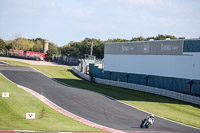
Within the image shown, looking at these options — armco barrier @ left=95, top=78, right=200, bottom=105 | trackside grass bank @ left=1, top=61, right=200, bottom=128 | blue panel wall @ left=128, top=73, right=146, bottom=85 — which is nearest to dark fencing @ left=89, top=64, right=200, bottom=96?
blue panel wall @ left=128, top=73, right=146, bottom=85

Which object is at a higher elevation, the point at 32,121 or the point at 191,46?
the point at 191,46

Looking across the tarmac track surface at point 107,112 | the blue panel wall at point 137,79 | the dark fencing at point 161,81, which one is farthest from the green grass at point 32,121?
the blue panel wall at point 137,79

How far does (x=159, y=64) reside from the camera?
4794 centimetres

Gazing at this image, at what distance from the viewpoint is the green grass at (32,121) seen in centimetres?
1786

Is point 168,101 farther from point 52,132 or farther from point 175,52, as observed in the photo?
point 52,132

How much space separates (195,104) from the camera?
117 ft

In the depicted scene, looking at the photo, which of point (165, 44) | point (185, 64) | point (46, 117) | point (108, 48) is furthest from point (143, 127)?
point (108, 48)

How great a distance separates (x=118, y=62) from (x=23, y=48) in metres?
120

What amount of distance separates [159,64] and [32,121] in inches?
1283

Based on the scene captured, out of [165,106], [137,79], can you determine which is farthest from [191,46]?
[165,106]

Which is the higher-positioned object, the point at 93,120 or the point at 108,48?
the point at 108,48

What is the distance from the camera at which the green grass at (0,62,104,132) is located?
1786 cm

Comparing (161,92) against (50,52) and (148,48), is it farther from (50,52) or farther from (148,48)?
(50,52)

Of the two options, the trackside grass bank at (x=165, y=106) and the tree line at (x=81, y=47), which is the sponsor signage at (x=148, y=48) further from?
the tree line at (x=81, y=47)
